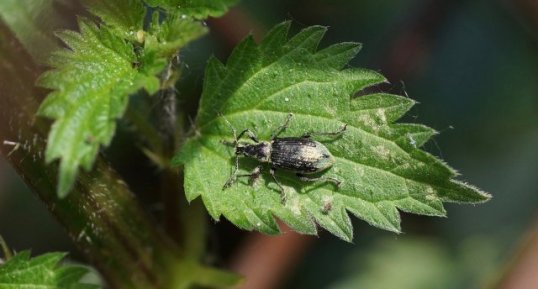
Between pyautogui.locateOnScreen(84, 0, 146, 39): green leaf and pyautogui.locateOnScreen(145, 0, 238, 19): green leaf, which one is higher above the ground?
pyautogui.locateOnScreen(84, 0, 146, 39): green leaf

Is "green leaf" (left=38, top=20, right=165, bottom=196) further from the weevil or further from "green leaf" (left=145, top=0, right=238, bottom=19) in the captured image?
the weevil

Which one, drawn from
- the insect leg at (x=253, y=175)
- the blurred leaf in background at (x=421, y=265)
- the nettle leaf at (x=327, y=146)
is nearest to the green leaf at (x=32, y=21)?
the nettle leaf at (x=327, y=146)

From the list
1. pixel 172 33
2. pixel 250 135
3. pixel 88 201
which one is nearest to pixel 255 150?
pixel 250 135

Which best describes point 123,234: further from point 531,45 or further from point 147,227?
point 531,45

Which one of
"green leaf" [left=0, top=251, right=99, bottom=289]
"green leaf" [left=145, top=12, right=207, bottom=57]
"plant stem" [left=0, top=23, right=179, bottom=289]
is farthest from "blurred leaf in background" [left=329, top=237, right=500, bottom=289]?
"green leaf" [left=145, top=12, right=207, bottom=57]

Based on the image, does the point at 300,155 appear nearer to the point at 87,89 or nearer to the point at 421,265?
the point at 87,89

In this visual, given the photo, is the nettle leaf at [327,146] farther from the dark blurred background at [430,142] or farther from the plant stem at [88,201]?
the dark blurred background at [430,142]
